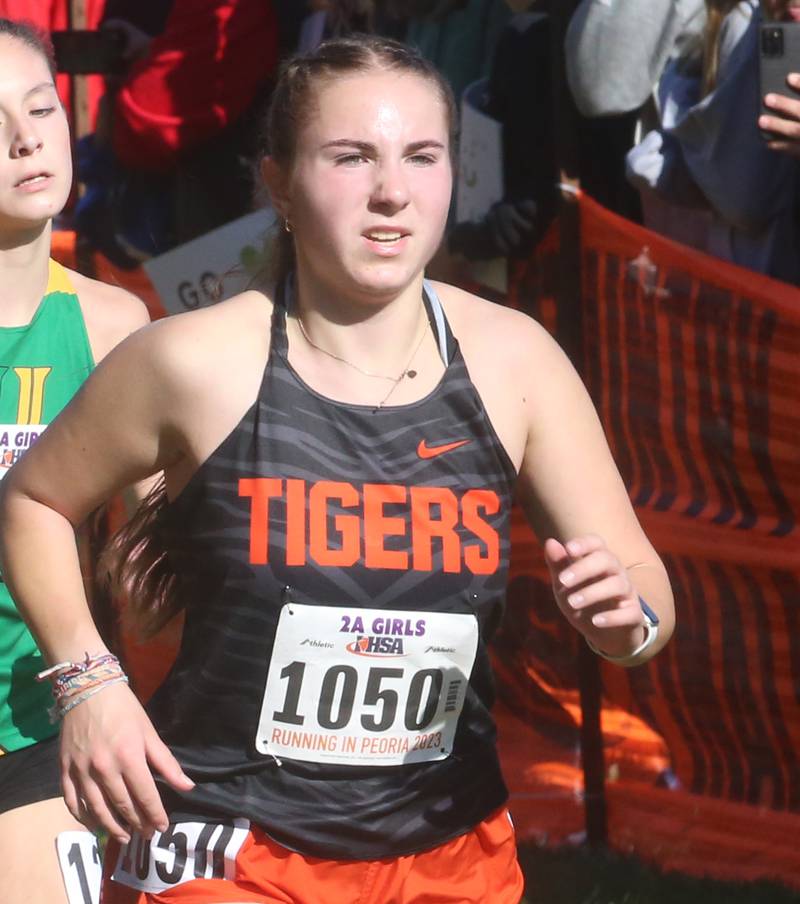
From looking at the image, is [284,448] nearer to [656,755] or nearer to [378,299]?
[378,299]

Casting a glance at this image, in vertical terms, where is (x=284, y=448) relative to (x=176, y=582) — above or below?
above

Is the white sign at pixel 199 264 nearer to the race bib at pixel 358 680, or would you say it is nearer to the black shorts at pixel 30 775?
the black shorts at pixel 30 775

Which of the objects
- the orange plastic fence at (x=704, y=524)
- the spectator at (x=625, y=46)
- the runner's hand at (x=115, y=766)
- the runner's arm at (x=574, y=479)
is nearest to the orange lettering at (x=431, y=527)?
the runner's arm at (x=574, y=479)

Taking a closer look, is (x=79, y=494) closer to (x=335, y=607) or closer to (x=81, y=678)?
(x=81, y=678)

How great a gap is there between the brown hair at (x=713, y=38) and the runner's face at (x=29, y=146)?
181cm

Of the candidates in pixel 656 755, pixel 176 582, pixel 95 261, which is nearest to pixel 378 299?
pixel 176 582

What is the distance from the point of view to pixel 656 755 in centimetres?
505

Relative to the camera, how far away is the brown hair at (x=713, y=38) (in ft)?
15.1

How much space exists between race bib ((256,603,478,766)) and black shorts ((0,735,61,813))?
2.44 ft

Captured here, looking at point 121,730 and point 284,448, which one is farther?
point 284,448

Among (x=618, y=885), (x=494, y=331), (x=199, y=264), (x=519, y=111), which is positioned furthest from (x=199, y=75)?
(x=494, y=331)

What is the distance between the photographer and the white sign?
18.9 feet

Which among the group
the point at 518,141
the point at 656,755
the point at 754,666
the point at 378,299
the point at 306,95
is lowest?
the point at 656,755

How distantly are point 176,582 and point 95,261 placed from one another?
384 cm
